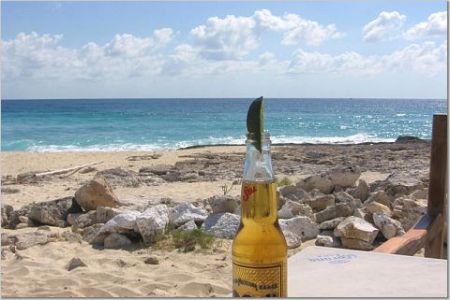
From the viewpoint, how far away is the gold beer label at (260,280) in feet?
4.22

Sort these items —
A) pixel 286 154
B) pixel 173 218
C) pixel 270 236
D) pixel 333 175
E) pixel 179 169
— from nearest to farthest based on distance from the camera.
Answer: pixel 270 236
pixel 173 218
pixel 333 175
pixel 179 169
pixel 286 154

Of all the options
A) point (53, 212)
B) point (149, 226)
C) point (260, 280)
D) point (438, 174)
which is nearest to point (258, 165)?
point (260, 280)

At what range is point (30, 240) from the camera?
6.11 m

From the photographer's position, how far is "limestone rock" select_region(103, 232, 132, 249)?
5.95m

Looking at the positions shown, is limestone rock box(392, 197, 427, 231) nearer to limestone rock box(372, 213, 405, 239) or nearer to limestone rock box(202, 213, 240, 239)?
limestone rock box(372, 213, 405, 239)

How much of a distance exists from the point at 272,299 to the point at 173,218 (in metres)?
5.38

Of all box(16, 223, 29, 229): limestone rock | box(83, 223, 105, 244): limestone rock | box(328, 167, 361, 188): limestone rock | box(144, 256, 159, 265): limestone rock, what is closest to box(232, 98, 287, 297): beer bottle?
box(144, 256, 159, 265): limestone rock

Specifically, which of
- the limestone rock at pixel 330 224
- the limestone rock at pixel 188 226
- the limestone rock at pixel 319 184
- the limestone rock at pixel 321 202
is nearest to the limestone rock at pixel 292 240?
the limestone rock at pixel 330 224

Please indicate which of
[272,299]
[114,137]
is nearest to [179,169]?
[272,299]

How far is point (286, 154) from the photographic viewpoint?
61.0 ft

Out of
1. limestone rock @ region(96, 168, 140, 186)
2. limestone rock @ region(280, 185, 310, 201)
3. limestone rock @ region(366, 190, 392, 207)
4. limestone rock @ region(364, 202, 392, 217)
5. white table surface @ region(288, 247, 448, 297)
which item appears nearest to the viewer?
white table surface @ region(288, 247, 448, 297)

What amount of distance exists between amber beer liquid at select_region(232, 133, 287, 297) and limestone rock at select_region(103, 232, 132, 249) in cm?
482

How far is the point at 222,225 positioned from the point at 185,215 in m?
0.55

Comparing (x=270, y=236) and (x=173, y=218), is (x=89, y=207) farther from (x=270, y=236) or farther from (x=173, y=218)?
(x=270, y=236)
